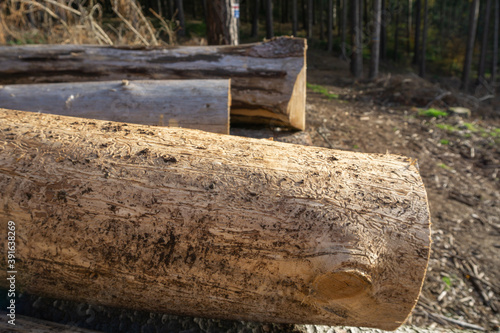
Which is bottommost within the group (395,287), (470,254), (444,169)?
(470,254)

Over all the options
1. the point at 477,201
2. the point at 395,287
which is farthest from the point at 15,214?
the point at 477,201

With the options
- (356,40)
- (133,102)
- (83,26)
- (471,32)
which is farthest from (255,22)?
(133,102)

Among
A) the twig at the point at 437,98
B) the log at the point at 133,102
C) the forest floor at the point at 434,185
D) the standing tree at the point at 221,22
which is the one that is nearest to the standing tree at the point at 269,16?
the forest floor at the point at 434,185

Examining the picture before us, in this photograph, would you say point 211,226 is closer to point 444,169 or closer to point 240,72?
point 240,72

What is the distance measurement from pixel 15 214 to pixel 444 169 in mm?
5507

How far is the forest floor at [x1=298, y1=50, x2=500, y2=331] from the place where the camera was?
3.04m

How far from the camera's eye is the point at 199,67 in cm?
356

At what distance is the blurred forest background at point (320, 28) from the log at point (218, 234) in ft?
16.4

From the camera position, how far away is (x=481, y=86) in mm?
A: 16406

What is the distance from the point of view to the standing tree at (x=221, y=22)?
6.52 m

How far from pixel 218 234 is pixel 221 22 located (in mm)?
5979

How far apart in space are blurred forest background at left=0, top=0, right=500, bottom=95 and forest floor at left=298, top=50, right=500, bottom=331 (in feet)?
9.43

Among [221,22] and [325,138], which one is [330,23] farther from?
[325,138]

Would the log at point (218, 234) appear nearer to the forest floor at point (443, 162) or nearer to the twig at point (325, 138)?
the forest floor at point (443, 162)
